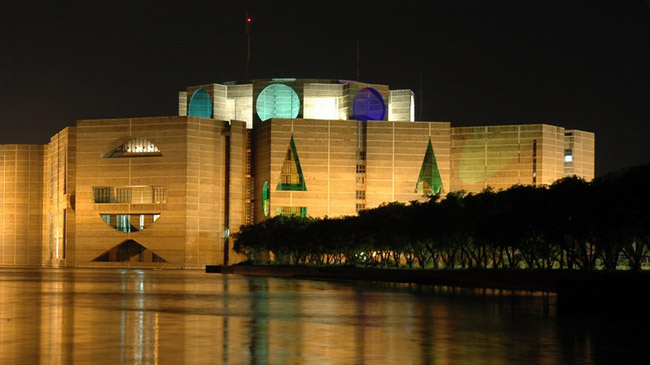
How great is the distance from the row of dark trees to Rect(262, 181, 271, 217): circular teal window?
88.6 ft

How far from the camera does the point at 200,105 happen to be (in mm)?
142000

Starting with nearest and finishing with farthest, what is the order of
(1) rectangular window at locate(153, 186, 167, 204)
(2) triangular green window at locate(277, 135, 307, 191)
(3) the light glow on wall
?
1. (2) triangular green window at locate(277, 135, 307, 191)
2. (1) rectangular window at locate(153, 186, 167, 204)
3. (3) the light glow on wall

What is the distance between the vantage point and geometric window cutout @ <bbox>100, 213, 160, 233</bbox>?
13188 cm

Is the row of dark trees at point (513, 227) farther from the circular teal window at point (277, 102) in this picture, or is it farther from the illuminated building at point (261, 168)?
the circular teal window at point (277, 102)

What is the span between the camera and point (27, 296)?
35.2 meters

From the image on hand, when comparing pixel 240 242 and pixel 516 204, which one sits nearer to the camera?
pixel 516 204

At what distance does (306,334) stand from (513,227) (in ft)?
131

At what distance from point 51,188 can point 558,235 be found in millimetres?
108182

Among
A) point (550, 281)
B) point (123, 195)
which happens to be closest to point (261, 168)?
point (123, 195)

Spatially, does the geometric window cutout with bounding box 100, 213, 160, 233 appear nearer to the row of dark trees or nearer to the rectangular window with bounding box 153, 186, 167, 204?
the rectangular window with bounding box 153, 186, 167, 204

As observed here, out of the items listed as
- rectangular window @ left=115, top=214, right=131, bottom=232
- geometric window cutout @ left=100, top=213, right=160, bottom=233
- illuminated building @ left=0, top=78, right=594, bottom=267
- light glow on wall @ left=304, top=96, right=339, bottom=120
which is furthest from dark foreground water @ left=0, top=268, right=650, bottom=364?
light glow on wall @ left=304, top=96, right=339, bottom=120

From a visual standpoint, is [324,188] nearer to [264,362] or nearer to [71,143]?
[71,143]

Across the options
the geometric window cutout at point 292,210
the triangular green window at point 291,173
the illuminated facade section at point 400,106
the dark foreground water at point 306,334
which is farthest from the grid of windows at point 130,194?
the dark foreground water at point 306,334

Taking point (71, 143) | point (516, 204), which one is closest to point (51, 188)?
point (71, 143)
